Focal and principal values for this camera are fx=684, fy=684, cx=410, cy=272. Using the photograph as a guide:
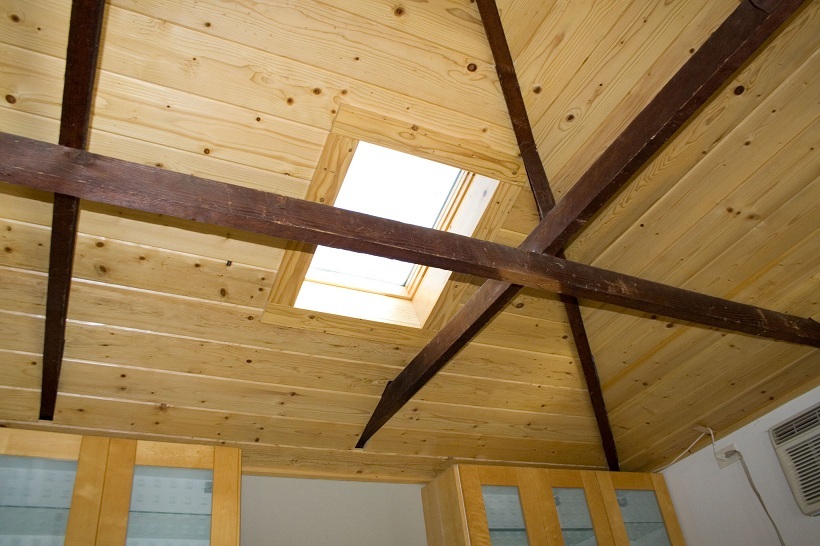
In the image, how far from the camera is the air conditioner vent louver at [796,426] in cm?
302

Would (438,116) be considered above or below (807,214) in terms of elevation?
above

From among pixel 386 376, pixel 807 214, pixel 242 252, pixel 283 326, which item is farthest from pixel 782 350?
pixel 242 252

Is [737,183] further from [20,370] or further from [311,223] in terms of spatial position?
[20,370]

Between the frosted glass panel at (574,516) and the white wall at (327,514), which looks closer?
the white wall at (327,514)

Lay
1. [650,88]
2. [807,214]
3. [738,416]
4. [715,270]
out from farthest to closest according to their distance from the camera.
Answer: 1. [738,416]
2. [715,270]
3. [807,214]
4. [650,88]

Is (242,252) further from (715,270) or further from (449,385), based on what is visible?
(715,270)

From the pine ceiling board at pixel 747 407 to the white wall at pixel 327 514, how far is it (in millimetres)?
1314

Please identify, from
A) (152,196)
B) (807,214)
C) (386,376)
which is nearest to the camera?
(152,196)

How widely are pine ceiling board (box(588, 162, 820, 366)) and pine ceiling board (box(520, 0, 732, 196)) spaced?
0.58m

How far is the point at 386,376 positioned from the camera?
9.73ft

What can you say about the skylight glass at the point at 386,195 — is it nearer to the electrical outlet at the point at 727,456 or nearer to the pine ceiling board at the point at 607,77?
the pine ceiling board at the point at 607,77

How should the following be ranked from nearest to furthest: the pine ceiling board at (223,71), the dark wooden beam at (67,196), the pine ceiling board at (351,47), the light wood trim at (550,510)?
the dark wooden beam at (67,196) < the pine ceiling board at (223,71) < the pine ceiling board at (351,47) < the light wood trim at (550,510)

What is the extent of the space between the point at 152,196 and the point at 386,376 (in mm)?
1503

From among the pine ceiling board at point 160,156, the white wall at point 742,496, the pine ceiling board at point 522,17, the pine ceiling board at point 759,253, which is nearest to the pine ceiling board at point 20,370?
the pine ceiling board at point 160,156
